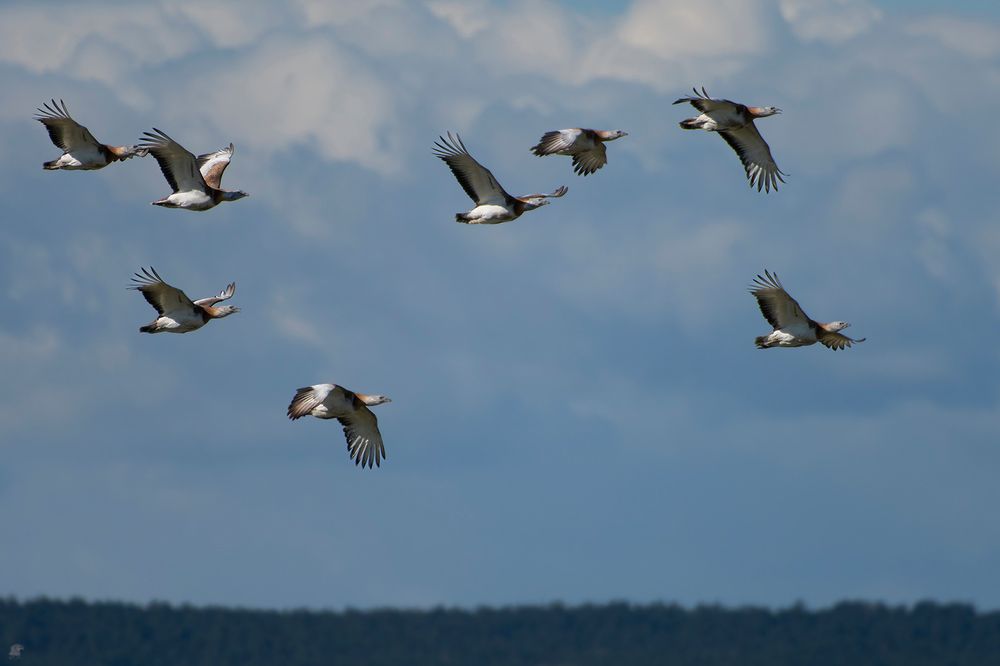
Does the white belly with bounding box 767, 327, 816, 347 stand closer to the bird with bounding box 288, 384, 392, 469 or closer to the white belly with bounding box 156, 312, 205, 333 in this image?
the bird with bounding box 288, 384, 392, 469

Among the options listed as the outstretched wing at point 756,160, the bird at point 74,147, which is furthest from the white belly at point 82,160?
the outstretched wing at point 756,160

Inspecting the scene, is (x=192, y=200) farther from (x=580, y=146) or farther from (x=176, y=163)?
(x=580, y=146)

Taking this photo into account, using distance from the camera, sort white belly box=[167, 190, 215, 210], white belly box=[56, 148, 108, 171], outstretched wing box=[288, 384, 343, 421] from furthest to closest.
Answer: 1. white belly box=[56, 148, 108, 171]
2. white belly box=[167, 190, 215, 210]
3. outstretched wing box=[288, 384, 343, 421]

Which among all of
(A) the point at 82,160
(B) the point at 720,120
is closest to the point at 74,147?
(A) the point at 82,160

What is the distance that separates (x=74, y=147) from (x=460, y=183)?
30.8 feet

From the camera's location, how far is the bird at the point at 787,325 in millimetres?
47875

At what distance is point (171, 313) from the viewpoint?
48.8 m

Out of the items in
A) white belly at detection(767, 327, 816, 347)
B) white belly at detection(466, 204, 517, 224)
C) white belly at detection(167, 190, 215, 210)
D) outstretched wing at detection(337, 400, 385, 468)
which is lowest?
outstretched wing at detection(337, 400, 385, 468)

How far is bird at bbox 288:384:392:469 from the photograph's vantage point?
1837 inches

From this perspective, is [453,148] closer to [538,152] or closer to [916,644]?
[538,152]

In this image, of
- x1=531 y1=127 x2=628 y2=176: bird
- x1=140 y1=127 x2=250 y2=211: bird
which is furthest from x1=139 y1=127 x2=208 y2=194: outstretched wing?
x1=531 y1=127 x2=628 y2=176: bird

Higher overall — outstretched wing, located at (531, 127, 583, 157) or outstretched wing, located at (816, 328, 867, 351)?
outstretched wing, located at (531, 127, 583, 157)

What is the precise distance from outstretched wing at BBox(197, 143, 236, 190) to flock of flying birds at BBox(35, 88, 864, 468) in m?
2.07

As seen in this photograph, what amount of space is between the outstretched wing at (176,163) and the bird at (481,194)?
18.9ft
